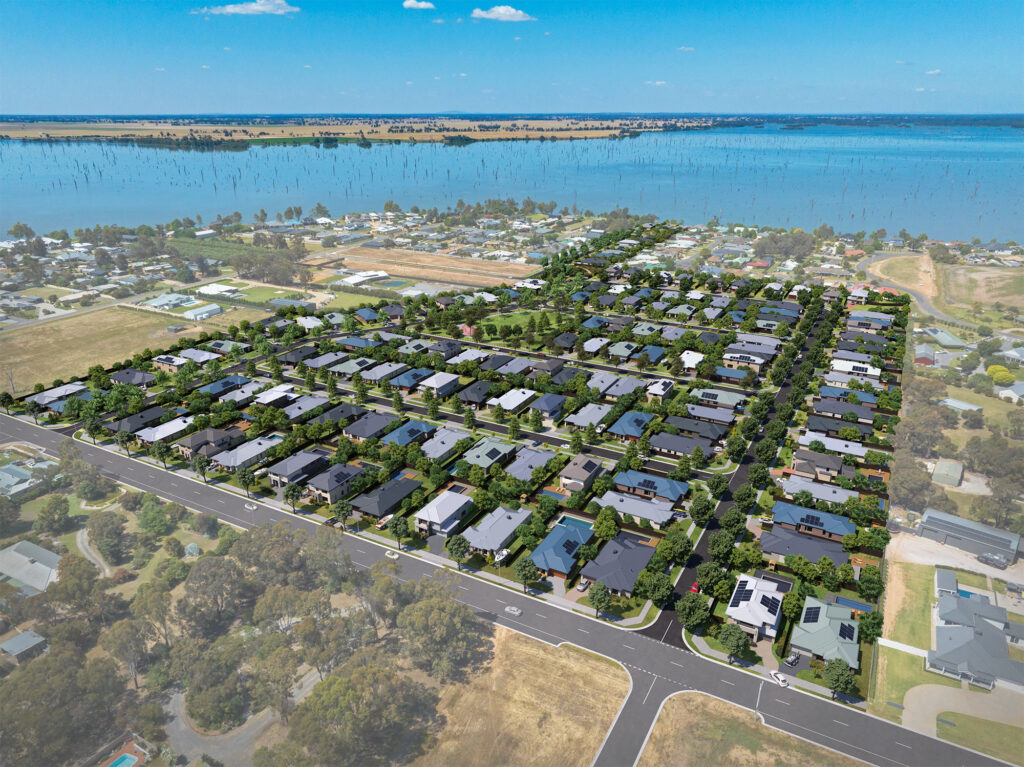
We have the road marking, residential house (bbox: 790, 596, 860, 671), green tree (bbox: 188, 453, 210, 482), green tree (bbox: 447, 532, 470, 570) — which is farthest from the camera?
green tree (bbox: 188, 453, 210, 482)

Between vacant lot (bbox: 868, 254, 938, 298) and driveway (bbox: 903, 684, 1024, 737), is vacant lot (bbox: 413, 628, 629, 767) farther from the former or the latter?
vacant lot (bbox: 868, 254, 938, 298)

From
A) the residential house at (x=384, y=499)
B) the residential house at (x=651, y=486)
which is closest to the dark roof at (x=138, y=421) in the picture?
the residential house at (x=384, y=499)

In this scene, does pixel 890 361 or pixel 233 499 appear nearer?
pixel 233 499

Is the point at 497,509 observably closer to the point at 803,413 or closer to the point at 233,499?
the point at 233,499

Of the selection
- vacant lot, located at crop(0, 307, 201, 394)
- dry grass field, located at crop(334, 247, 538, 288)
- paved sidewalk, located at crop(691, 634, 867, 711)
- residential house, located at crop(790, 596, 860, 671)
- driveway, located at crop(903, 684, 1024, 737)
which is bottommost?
driveway, located at crop(903, 684, 1024, 737)

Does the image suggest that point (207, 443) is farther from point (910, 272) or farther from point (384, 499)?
point (910, 272)

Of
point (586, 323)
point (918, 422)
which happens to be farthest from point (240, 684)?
point (586, 323)

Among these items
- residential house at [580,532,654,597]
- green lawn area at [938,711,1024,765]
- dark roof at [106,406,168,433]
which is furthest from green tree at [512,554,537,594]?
dark roof at [106,406,168,433]
